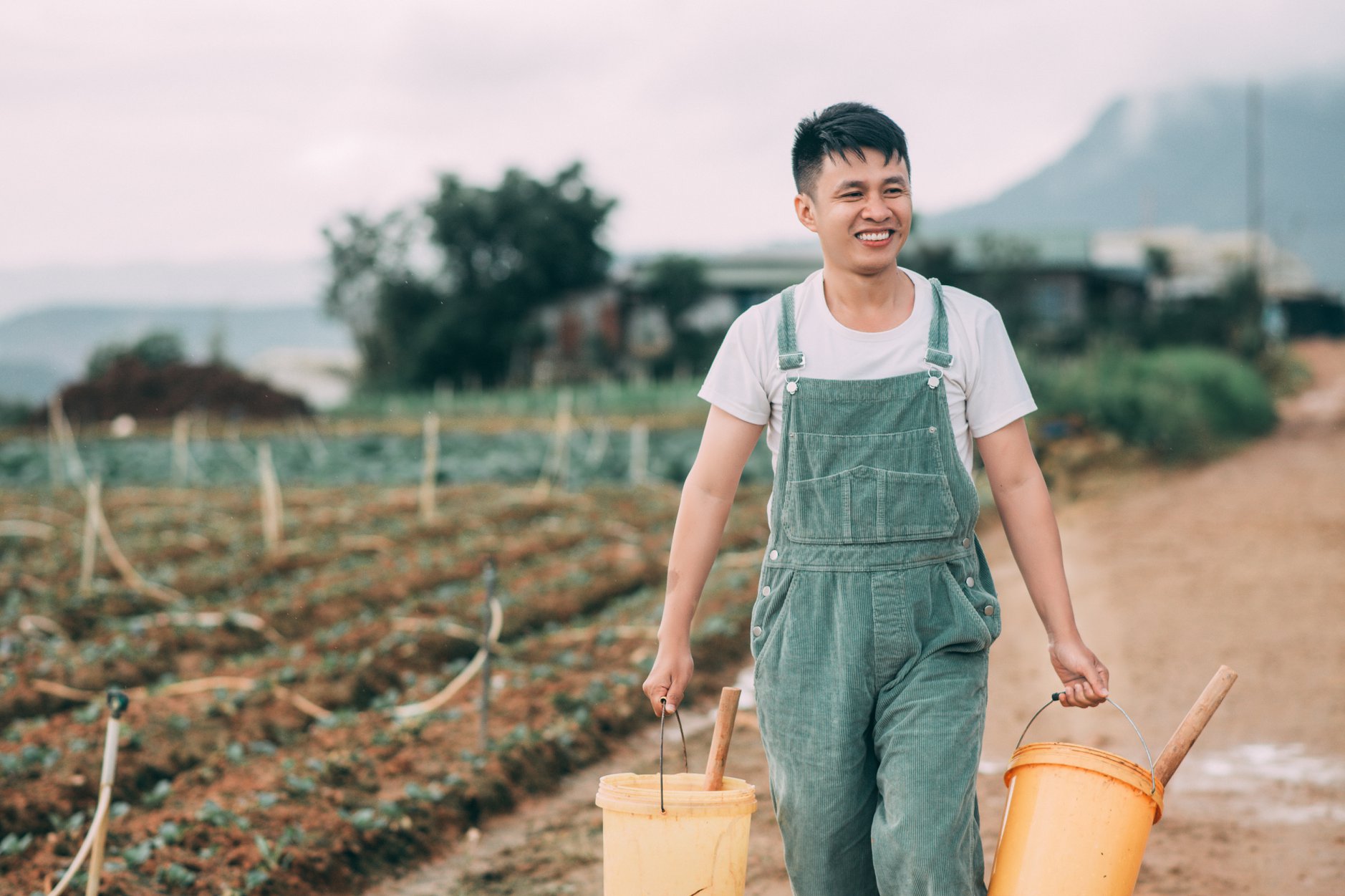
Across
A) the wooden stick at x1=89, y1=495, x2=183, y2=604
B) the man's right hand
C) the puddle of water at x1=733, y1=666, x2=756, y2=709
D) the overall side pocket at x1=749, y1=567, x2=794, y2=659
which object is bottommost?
the puddle of water at x1=733, y1=666, x2=756, y2=709

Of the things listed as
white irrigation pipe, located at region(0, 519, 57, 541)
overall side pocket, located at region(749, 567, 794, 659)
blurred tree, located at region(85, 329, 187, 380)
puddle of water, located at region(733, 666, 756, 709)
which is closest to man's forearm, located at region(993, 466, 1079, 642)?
overall side pocket, located at region(749, 567, 794, 659)

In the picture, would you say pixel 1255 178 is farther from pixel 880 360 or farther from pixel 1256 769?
pixel 880 360

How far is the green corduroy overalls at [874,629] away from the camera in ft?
7.37

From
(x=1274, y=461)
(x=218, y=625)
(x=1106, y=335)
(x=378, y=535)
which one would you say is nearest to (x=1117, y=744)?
(x=218, y=625)

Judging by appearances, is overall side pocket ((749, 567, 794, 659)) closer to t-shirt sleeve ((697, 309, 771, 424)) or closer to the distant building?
t-shirt sleeve ((697, 309, 771, 424))

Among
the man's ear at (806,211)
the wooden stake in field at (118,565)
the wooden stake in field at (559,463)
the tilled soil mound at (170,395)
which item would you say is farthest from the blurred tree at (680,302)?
the man's ear at (806,211)

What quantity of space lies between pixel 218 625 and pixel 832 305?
5.99 meters

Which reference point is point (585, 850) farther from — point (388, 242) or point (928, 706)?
point (388, 242)

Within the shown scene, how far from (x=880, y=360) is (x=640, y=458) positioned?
46.1ft

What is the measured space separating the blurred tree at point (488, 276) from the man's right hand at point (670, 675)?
27935 millimetres

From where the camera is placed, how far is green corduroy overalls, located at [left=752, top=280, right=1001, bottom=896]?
2246 millimetres

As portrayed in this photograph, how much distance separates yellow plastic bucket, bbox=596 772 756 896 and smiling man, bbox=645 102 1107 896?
0.16 meters

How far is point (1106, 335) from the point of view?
27.2 metres

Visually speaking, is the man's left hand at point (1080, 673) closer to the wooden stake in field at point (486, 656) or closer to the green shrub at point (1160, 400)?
the wooden stake in field at point (486, 656)
